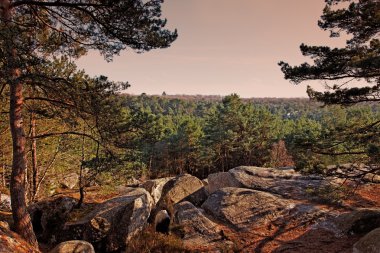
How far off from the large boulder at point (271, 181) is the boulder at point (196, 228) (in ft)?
12.4

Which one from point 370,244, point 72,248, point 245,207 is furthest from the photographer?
point 245,207

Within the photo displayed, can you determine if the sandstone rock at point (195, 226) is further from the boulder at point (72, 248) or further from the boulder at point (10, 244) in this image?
the boulder at point (10, 244)

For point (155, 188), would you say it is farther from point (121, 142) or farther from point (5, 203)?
point (121, 142)

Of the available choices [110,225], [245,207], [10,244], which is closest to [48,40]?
[10,244]

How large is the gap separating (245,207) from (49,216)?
800cm

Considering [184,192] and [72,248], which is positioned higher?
[72,248]

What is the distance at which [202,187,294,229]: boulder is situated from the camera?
37.3 feet

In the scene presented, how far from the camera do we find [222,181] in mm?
16109

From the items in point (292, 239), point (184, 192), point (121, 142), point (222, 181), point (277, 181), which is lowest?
point (292, 239)

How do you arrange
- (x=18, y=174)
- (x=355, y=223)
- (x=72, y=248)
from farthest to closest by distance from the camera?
(x=355, y=223), (x=72, y=248), (x=18, y=174)

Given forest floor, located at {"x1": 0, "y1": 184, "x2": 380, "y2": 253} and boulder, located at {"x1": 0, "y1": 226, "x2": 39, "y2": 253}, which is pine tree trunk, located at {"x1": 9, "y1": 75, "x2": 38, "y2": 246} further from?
forest floor, located at {"x1": 0, "y1": 184, "x2": 380, "y2": 253}

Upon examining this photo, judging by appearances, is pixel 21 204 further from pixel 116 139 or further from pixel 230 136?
pixel 230 136

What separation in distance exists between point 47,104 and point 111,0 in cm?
415

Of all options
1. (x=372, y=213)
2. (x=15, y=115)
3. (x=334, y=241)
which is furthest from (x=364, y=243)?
(x=15, y=115)
